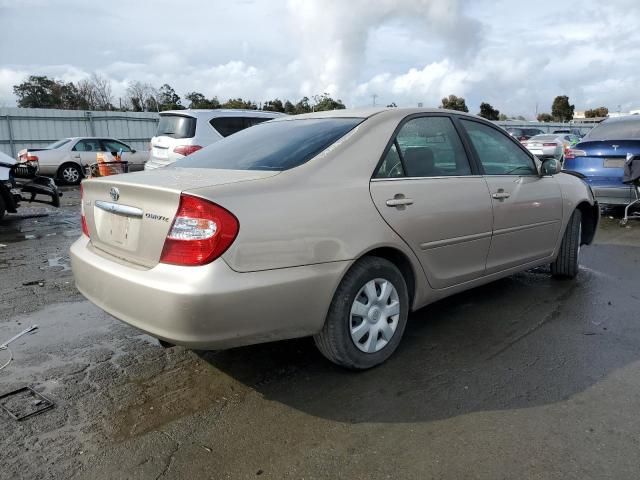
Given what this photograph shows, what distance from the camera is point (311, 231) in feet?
8.98

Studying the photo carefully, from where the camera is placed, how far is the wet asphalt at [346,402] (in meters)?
2.36

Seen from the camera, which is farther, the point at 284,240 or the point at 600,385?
the point at 600,385

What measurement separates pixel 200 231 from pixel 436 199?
164 centimetres

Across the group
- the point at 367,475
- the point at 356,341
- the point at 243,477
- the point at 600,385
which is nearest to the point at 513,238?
the point at 600,385

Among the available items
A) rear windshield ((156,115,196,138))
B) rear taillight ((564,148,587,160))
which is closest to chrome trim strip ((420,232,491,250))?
rear taillight ((564,148,587,160))

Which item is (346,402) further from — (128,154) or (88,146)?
(88,146)

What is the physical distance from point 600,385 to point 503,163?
191cm

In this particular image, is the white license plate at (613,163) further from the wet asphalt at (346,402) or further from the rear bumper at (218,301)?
the rear bumper at (218,301)

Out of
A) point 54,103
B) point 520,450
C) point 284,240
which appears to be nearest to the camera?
point 520,450

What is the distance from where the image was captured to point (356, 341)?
307 cm

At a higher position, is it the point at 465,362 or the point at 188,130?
the point at 188,130

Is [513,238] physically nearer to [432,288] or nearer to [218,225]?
[432,288]

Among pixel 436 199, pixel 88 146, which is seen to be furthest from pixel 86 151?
pixel 436 199

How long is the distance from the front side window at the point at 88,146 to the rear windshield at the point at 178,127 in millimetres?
8558
